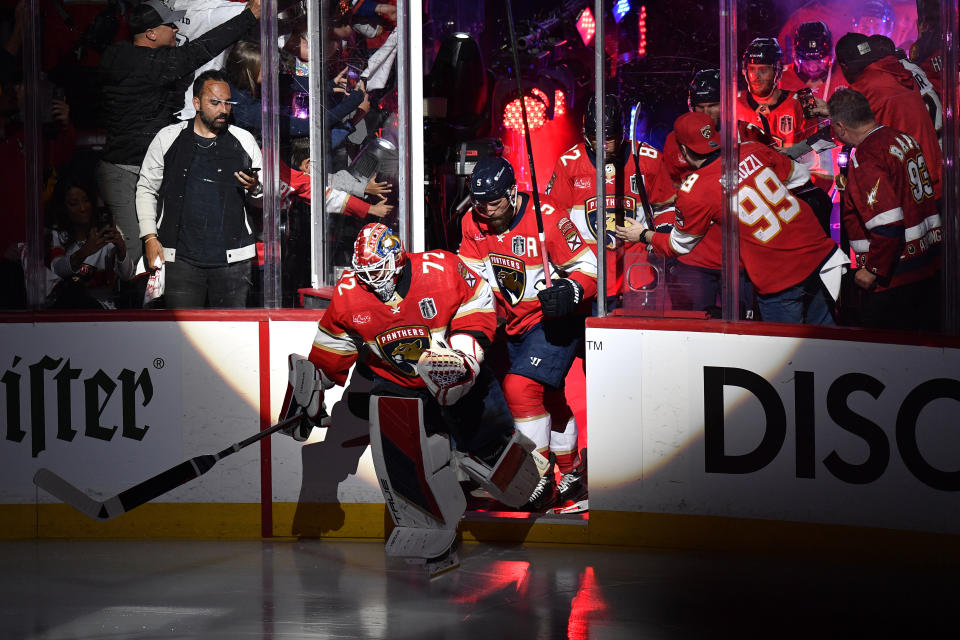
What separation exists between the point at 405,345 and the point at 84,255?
1686mm

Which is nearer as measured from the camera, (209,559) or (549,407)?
(209,559)

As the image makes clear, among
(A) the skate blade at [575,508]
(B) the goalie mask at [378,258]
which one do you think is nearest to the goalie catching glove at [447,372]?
(B) the goalie mask at [378,258]

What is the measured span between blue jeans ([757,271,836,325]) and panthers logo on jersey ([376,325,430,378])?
1394mm

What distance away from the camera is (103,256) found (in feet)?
16.8

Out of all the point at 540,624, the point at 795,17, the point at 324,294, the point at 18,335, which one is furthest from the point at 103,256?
the point at 795,17

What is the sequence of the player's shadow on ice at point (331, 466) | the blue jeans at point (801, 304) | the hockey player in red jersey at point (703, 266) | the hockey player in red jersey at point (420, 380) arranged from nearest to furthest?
the hockey player in red jersey at point (420, 380)
the blue jeans at point (801, 304)
the hockey player in red jersey at point (703, 266)
the player's shadow on ice at point (331, 466)

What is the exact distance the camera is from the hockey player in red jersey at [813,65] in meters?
4.46

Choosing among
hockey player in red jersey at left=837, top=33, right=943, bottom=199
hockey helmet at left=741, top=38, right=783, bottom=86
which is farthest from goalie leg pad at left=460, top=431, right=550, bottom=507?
hockey player in red jersey at left=837, top=33, right=943, bottom=199

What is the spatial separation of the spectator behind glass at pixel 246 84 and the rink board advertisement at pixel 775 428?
1823 mm

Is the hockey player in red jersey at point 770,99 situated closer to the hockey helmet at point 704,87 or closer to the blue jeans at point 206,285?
the hockey helmet at point 704,87

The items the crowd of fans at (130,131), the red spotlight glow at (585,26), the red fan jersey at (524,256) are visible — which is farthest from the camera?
the red spotlight glow at (585,26)

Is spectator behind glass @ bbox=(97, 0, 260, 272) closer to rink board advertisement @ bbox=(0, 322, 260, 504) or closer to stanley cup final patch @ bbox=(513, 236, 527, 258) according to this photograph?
rink board advertisement @ bbox=(0, 322, 260, 504)

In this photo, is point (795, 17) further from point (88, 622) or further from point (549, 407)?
point (88, 622)

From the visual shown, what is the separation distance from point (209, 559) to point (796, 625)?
2337 mm
